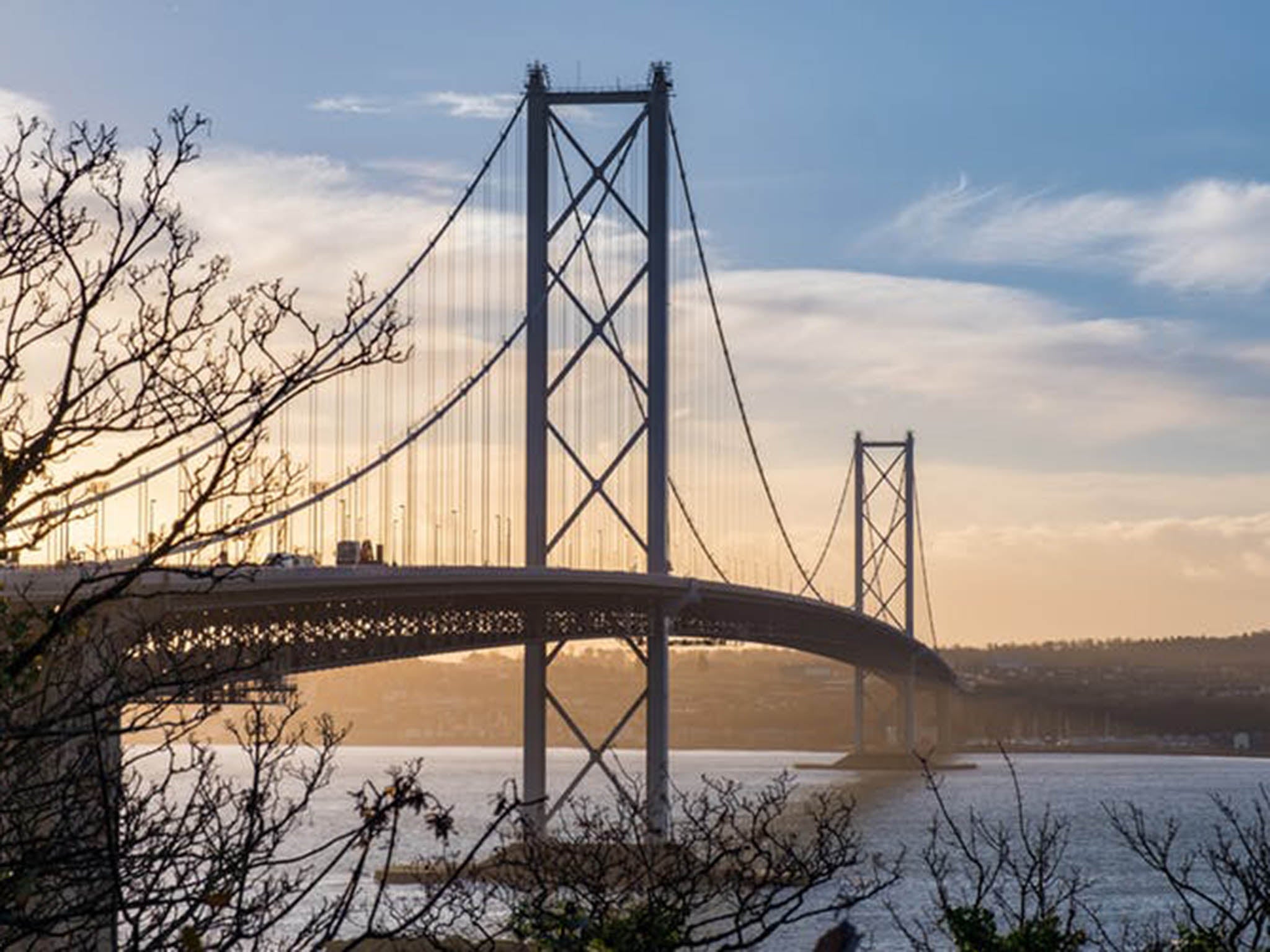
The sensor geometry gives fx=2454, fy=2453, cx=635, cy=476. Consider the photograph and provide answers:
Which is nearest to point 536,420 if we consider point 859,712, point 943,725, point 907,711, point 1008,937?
point 1008,937

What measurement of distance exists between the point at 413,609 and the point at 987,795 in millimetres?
65718

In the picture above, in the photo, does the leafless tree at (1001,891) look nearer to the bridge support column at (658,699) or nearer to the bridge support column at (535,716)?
the bridge support column at (658,699)

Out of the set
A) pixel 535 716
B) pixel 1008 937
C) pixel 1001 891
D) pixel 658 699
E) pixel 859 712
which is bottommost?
pixel 1001 891

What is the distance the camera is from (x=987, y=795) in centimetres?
10306

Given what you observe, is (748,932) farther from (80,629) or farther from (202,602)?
(80,629)

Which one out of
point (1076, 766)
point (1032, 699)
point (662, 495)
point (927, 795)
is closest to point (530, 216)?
point (662, 495)


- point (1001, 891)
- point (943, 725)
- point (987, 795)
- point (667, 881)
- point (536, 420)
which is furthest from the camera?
point (943, 725)

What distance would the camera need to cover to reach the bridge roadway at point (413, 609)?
30125mm

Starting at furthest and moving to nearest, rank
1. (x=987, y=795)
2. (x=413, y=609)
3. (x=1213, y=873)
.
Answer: (x=987, y=795)
(x=1213, y=873)
(x=413, y=609)

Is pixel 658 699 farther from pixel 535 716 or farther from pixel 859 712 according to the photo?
pixel 859 712

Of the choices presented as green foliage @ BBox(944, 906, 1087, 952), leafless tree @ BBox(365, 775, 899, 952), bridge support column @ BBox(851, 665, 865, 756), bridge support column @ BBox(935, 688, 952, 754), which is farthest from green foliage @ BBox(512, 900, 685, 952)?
bridge support column @ BBox(935, 688, 952, 754)

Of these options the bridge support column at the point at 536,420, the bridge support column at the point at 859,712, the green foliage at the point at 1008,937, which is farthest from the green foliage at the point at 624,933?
the bridge support column at the point at 859,712

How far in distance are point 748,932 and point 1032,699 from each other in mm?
153454

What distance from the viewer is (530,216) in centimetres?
5294
